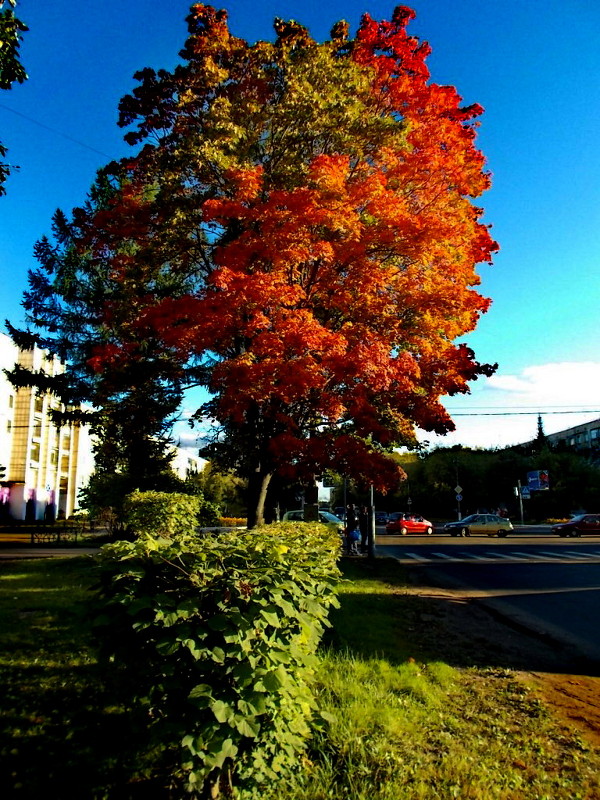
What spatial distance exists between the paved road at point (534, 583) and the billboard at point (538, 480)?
36.4 metres

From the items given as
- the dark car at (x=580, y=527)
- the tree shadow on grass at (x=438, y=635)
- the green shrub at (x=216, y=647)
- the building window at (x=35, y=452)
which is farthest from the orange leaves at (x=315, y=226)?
the building window at (x=35, y=452)

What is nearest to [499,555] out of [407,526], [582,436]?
[407,526]

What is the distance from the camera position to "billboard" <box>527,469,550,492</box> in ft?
186

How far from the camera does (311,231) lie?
10.4m

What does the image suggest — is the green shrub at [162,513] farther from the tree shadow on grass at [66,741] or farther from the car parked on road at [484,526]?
the car parked on road at [484,526]

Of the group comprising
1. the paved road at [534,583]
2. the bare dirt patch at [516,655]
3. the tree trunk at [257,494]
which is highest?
the tree trunk at [257,494]

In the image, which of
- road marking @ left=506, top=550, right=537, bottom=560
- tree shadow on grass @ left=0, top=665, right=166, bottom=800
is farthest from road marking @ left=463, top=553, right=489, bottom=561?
tree shadow on grass @ left=0, top=665, right=166, bottom=800

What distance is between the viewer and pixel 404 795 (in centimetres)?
293

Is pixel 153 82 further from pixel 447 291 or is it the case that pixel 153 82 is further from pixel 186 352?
pixel 447 291

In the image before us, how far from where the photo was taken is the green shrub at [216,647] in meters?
2.41

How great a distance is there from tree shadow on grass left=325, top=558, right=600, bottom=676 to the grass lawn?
0.34 feet

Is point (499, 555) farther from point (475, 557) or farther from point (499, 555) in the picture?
point (475, 557)

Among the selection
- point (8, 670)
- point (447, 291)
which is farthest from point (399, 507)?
point (8, 670)

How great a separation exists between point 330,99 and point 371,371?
6.02 meters
